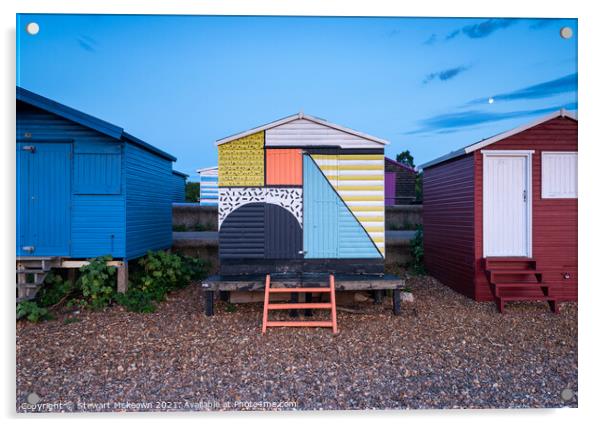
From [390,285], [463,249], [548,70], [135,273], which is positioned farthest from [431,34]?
[135,273]

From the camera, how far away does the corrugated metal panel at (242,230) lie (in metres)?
7.19

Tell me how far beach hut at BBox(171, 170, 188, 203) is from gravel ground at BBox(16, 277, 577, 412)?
10204mm

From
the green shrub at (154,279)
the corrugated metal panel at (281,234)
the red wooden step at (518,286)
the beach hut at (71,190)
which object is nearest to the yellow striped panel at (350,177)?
the corrugated metal panel at (281,234)

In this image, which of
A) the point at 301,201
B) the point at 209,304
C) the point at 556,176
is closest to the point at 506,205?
the point at 556,176

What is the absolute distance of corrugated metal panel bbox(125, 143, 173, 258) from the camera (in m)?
7.88

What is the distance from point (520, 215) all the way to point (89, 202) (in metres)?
8.55

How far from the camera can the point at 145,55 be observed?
500 cm

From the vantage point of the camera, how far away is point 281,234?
283 inches

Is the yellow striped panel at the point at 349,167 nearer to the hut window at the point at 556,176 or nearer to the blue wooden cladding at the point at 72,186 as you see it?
the hut window at the point at 556,176

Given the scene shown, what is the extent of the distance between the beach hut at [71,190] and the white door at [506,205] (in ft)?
23.7

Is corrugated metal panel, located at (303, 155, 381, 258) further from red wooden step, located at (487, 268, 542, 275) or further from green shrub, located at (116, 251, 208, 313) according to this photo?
green shrub, located at (116, 251, 208, 313)

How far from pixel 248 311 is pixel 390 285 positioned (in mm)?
2613

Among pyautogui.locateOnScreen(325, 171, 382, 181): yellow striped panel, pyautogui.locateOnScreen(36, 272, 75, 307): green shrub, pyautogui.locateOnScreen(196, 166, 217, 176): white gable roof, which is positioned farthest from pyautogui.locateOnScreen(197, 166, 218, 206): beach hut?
pyautogui.locateOnScreen(325, 171, 382, 181): yellow striped panel
